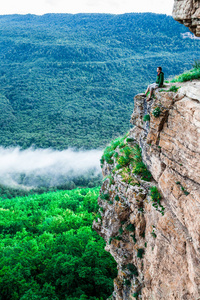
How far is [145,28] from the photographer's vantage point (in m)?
195

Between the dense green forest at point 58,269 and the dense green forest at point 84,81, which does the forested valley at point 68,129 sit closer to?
the dense green forest at point 58,269

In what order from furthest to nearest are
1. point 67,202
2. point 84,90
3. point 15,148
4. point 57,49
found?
point 57,49, point 84,90, point 15,148, point 67,202

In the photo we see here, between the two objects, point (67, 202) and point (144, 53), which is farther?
point (144, 53)

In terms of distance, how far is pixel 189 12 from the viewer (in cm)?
982

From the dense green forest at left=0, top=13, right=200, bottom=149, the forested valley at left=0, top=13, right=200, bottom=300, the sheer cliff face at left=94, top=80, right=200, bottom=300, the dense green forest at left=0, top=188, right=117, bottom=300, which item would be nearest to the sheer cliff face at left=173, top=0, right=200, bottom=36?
the sheer cliff face at left=94, top=80, right=200, bottom=300

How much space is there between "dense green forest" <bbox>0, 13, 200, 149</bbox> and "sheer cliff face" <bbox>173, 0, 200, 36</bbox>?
98.7 m

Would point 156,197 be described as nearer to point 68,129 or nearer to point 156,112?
point 156,112

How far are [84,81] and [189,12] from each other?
160917 millimetres

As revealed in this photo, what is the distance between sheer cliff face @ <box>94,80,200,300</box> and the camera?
8.98 meters

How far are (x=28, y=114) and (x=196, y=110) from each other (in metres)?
146

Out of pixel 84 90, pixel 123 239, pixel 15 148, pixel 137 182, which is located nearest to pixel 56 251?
pixel 123 239

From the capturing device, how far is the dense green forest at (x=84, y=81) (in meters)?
124

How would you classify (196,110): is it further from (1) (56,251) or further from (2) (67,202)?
(2) (67,202)

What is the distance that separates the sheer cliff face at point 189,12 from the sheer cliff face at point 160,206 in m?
2.34
